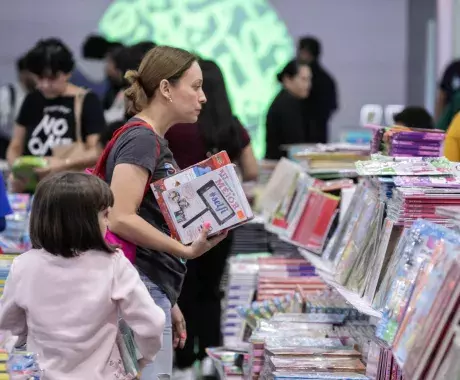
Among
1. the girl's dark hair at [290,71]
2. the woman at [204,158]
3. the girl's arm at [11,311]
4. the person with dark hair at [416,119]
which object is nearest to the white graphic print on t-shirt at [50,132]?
the woman at [204,158]

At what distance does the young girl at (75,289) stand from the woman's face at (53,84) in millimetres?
2946

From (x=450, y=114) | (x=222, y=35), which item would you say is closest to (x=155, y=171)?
(x=450, y=114)

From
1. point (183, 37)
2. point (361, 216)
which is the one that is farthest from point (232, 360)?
point (183, 37)

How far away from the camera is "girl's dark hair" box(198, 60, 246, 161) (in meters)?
5.07

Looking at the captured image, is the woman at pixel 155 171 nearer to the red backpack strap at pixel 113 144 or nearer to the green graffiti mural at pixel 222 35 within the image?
the red backpack strap at pixel 113 144

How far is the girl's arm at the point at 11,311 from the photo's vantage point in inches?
124

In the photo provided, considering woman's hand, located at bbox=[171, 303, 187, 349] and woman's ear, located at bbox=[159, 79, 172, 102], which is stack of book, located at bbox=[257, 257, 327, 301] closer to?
woman's hand, located at bbox=[171, 303, 187, 349]

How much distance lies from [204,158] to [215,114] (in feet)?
0.73

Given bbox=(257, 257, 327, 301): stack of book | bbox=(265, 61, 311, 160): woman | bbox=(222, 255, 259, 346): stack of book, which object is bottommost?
bbox=(222, 255, 259, 346): stack of book

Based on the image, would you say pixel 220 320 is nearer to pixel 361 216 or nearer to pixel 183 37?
pixel 361 216

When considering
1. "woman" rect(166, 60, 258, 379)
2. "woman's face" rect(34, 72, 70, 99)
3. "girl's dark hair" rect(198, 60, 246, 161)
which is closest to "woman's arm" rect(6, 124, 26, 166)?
"woman's face" rect(34, 72, 70, 99)

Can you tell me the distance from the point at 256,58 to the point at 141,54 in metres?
6.73

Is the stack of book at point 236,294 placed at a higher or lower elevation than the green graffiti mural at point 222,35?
lower

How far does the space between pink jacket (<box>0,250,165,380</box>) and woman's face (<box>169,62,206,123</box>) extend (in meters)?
0.70
